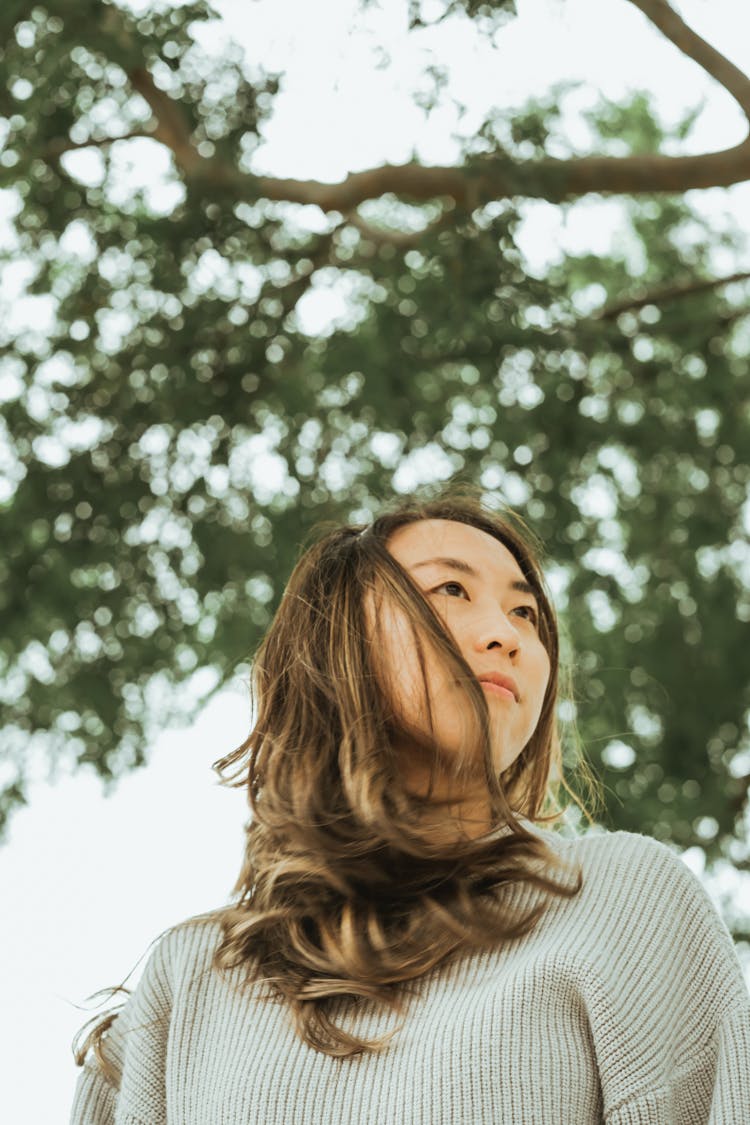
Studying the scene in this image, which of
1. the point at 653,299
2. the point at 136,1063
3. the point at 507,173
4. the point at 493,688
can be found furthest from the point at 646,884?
the point at 653,299

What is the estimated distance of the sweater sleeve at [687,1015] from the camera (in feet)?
4.91

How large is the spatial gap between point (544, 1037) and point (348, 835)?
351 millimetres

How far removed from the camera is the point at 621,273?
5.70 metres

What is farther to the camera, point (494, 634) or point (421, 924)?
point (494, 634)

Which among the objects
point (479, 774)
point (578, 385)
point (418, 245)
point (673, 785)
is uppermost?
point (418, 245)

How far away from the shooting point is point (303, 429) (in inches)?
186

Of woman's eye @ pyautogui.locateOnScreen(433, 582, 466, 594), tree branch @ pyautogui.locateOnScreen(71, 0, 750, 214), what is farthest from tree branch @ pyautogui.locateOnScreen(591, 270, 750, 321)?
woman's eye @ pyautogui.locateOnScreen(433, 582, 466, 594)

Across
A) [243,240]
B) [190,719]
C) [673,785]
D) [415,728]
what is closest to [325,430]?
[243,240]

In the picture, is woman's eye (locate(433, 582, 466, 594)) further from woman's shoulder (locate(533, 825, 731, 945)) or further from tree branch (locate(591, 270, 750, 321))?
tree branch (locate(591, 270, 750, 321))

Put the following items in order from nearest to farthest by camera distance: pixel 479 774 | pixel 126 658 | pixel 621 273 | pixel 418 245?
pixel 479 774, pixel 418 245, pixel 126 658, pixel 621 273

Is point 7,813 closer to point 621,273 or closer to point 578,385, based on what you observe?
point 578,385

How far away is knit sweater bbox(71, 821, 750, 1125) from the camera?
1512 mm

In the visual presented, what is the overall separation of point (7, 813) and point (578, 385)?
90.5 inches

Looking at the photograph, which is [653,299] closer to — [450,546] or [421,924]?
[450,546]
